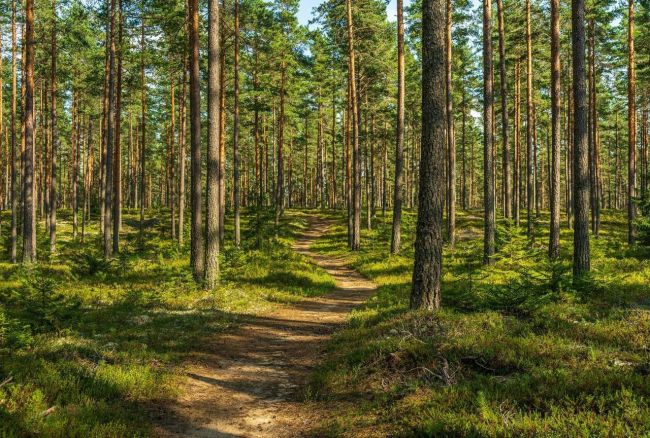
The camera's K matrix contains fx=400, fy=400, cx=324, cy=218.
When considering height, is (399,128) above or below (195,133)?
above

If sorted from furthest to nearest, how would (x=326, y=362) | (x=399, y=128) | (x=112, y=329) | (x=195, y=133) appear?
(x=399, y=128) → (x=195, y=133) → (x=112, y=329) → (x=326, y=362)

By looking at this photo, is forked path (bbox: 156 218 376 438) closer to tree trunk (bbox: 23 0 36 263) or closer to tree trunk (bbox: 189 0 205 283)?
tree trunk (bbox: 189 0 205 283)

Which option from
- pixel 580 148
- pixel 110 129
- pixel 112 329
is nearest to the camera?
pixel 112 329

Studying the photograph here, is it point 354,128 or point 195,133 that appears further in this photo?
point 354,128

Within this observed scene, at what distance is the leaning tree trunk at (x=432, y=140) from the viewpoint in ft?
26.5

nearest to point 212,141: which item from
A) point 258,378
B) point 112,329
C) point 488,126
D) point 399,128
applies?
point 112,329

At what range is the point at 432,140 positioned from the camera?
26.7ft

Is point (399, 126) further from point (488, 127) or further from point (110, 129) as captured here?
point (110, 129)

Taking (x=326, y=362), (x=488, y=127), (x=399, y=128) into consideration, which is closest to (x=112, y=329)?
(x=326, y=362)

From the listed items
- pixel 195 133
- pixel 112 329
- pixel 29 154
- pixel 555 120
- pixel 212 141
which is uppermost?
pixel 555 120

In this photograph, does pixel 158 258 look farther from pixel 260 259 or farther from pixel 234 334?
pixel 234 334

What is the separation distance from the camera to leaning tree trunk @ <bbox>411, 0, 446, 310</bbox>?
8.09 metres

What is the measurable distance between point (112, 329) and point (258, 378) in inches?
143

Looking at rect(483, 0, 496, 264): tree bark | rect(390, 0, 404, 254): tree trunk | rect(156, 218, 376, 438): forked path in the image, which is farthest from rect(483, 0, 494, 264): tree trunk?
rect(156, 218, 376, 438): forked path
